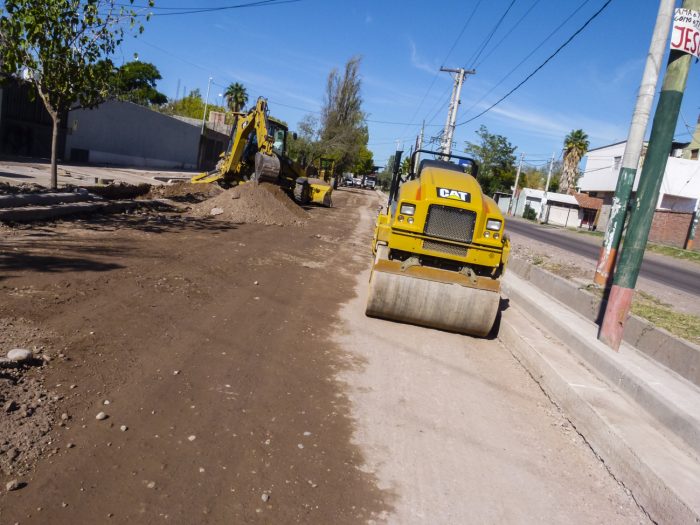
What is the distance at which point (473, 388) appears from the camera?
6059mm

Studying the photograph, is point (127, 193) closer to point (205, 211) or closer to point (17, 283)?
point (205, 211)

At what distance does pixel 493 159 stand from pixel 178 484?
81626mm

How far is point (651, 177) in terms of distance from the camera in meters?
7.35

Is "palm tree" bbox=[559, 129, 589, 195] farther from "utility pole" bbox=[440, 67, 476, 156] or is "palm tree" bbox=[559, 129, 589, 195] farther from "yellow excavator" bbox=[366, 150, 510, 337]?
"yellow excavator" bbox=[366, 150, 510, 337]

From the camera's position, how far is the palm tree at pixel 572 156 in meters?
68.2

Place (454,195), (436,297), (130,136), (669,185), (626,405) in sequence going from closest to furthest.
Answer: (626,405), (436,297), (454,195), (130,136), (669,185)

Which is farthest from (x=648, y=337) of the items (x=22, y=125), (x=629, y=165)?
(x=22, y=125)

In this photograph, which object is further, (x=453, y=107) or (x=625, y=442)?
(x=453, y=107)

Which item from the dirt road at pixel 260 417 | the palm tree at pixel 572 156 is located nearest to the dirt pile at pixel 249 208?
the dirt road at pixel 260 417

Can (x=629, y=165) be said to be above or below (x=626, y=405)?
above

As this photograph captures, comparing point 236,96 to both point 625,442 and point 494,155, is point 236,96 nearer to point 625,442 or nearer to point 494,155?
point 494,155

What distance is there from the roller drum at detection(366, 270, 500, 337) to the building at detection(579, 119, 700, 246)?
58.1ft

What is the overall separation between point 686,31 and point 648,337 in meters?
3.99

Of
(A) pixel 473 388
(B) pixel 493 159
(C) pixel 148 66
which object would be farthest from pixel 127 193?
(C) pixel 148 66
